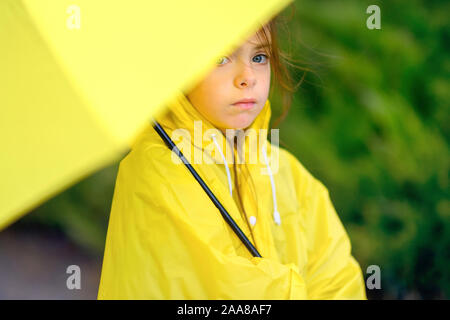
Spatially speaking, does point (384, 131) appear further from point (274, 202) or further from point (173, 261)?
point (173, 261)

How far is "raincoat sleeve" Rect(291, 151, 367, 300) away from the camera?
2.20 meters

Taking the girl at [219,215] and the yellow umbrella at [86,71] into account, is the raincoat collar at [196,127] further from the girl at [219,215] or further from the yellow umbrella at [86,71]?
the yellow umbrella at [86,71]

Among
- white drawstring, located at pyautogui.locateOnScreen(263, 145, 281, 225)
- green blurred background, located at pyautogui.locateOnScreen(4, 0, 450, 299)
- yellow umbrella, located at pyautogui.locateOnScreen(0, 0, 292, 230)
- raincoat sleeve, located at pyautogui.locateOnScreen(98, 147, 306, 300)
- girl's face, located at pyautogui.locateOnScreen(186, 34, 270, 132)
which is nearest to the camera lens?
yellow umbrella, located at pyautogui.locateOnScreen(0, 0, 292, 230)

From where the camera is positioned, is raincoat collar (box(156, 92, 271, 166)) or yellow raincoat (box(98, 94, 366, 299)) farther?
raincoat collar (box(156, 92, 271, 166))

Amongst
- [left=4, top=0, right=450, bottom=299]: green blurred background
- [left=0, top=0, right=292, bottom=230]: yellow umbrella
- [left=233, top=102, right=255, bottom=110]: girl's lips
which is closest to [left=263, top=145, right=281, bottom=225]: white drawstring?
[left=233, top=102, right=255, bottom=110]: girl's lips

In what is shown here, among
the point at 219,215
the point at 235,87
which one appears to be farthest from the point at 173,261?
the point at 235,87

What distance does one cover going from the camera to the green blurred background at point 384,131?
366 cm

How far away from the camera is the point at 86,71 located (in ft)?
4.92

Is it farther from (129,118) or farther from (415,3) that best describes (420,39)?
(129,118)

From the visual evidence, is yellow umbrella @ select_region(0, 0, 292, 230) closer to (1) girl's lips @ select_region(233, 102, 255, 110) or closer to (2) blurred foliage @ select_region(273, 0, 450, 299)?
(1) girl's lips @ select_region(233, 102, 255, 110)

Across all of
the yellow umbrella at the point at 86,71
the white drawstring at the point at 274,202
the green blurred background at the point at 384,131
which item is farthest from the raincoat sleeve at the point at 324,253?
the green blurred background at the point at 384,131

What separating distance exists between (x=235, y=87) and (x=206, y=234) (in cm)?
43
